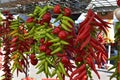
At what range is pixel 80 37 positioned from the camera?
49.6 inches

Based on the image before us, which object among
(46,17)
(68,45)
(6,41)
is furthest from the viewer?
(6,41)

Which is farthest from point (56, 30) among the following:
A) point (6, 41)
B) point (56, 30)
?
point (6, 41)

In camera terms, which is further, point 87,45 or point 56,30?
point 56,30

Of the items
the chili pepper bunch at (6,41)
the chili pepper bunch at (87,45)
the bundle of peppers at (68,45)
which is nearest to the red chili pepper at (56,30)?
the bundle of peppers at (68,45)

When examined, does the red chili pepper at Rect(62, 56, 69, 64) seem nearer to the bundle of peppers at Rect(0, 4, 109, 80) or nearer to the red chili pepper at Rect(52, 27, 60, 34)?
the bundle of peppers at Rect(0, 4, 109, 80)

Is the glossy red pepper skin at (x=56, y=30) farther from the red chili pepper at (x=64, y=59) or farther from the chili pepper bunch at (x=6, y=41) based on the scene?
the chili pepper bunch at (x=6, y=41)

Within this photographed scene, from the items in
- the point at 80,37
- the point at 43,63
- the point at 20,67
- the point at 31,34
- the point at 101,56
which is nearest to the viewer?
the point at 80,37

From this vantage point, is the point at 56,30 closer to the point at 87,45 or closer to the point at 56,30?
the point at 56,30

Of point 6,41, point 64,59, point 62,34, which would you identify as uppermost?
point 62,34

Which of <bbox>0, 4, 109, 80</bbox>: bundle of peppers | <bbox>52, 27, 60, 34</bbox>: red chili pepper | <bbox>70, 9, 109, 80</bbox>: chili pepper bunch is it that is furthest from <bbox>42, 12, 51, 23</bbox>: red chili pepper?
<bbox>70, 9, 109, 80</bbox>: chili pepper bunch

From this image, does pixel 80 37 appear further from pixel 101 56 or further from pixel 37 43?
pixel 37 43

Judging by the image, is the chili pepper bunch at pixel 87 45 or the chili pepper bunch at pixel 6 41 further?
the chili pepper bunch at pixel 6 41

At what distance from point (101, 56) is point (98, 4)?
378 millimetres

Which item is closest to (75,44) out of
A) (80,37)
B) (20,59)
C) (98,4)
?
(80,37)
